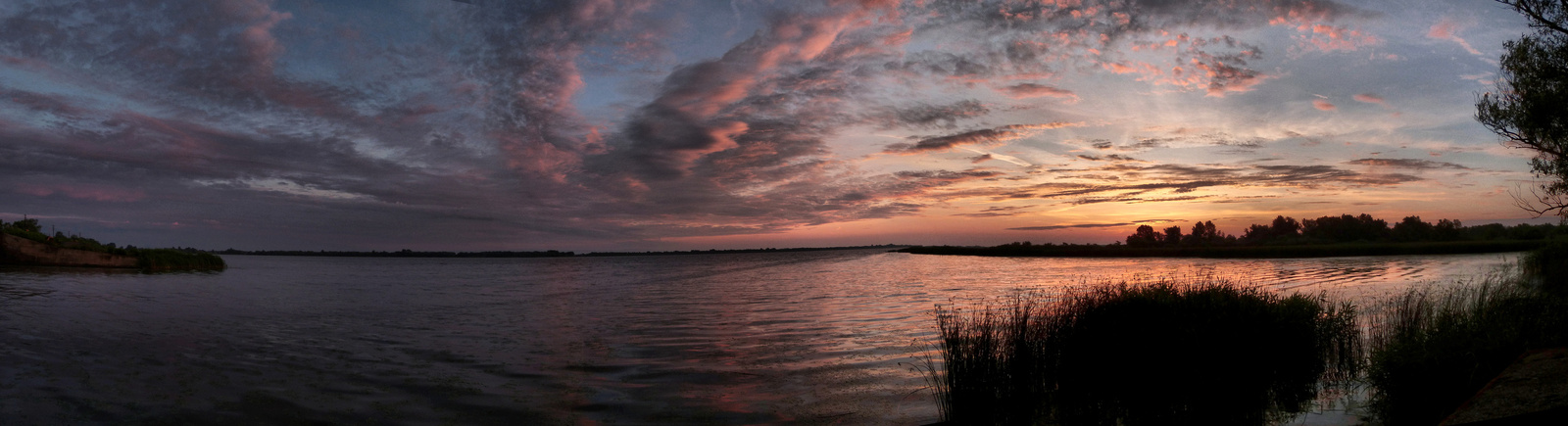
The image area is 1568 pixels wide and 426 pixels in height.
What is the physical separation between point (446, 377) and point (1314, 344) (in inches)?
656

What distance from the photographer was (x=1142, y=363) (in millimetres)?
10195

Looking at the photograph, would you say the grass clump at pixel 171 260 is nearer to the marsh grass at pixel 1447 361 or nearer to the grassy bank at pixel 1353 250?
the marsh grass at pixel 1447 361

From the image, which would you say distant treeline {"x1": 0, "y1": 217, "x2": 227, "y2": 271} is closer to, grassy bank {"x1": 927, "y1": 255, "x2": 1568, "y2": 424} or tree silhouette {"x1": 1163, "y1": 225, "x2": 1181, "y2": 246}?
grassy bank {"x1": 927, "y1": 255, "x2": 1568, "y2": 424}

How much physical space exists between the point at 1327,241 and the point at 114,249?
485 ft

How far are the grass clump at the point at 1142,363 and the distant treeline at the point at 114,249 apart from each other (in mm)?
60096

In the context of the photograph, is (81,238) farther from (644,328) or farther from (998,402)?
(998,402)

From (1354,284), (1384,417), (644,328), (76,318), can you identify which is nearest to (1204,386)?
(1384,417)

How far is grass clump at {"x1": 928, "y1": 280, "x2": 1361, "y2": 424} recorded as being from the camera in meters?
9.12

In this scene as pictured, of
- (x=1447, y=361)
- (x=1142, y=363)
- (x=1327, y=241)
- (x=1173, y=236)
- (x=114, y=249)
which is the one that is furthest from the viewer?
(x=1173, y=236)

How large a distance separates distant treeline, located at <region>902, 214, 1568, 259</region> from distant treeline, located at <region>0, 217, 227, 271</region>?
10897 centimetres

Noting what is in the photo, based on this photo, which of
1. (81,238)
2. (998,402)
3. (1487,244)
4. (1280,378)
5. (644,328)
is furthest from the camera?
(1487,244)

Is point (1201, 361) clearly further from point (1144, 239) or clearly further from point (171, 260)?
point (1144, 239)

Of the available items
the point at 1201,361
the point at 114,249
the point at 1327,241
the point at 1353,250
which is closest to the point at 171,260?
the point at 114,249

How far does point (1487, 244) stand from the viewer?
234ft
